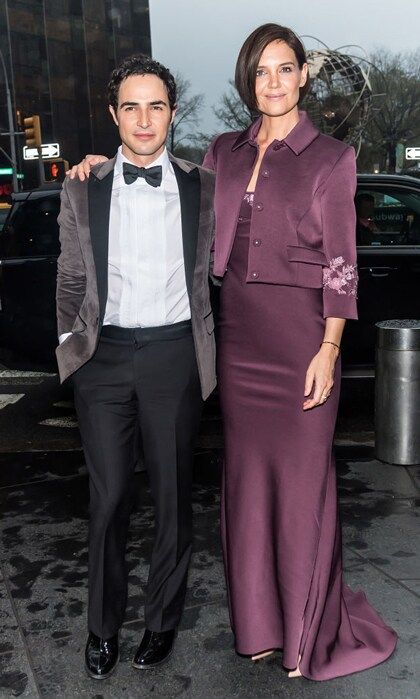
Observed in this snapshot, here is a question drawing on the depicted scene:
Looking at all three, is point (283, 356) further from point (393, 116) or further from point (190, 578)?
point (393, 116)

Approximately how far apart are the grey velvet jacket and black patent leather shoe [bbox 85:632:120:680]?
0.94m

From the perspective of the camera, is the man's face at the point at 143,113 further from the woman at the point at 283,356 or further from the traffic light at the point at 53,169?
the traffic light at the point at 53,169

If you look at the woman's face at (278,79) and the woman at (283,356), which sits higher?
the woman's face at (278,79)

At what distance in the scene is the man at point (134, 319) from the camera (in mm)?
2793

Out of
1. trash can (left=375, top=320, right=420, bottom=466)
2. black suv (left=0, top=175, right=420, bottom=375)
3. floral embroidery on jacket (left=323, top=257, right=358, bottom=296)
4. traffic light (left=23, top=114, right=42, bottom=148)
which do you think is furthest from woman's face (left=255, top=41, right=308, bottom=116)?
traffic light (left=23, top=114, right=42, bottom=148)

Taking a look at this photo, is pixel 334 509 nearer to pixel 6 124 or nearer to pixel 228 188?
pixel 228 188

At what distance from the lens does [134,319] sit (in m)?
2.82

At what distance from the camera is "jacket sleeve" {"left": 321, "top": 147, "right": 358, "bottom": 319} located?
8.79 ft

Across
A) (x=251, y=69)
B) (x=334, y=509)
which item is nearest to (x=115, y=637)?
(x=334, y=509)

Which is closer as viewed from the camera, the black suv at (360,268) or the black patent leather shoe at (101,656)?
the black patent leather shoe at (101,656)

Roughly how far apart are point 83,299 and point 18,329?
3.93 meters

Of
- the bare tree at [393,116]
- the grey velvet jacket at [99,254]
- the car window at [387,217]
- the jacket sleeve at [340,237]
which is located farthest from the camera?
the bare tree at [393,116]

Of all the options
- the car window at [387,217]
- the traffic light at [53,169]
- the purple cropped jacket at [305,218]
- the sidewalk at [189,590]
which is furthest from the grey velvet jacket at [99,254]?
the traffic light at [53,169]

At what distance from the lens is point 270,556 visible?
2.96m
